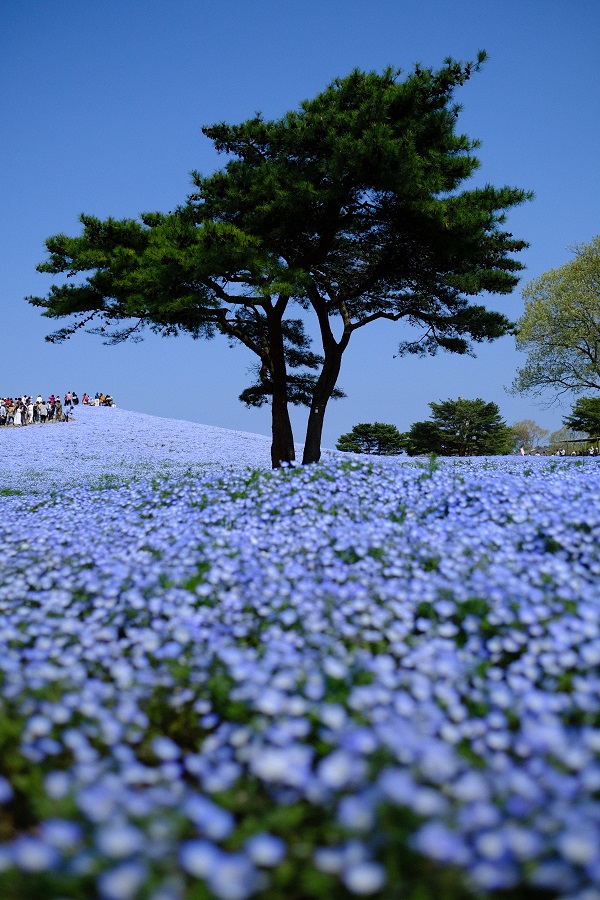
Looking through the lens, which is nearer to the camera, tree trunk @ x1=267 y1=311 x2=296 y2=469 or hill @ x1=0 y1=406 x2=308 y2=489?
tree trunk @ x1=267 y1=311 x2=296 y2=469

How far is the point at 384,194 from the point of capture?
47.8 feet

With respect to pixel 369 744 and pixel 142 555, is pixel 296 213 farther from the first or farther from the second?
pixel 369 744

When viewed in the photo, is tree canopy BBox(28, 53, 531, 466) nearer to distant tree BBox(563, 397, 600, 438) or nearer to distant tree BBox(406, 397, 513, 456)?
distant tree BBox(563, 397, 600, 438)

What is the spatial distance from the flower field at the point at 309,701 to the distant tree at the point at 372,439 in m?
35.2

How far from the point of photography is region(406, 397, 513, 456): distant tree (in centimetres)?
4409

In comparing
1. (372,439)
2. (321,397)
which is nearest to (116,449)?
(321,397)

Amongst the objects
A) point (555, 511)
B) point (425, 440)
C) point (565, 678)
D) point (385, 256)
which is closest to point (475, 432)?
point (425, 440)

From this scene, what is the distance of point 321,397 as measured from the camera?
17094mm

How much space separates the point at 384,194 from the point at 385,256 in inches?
69.8

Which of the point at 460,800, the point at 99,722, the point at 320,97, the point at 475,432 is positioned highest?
the point at 320,97

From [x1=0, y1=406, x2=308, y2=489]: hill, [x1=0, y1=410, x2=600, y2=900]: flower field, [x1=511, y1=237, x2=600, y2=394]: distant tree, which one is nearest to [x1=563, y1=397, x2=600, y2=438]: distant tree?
[x1=511, y1=237, x2=600, y2=394]: distant tree

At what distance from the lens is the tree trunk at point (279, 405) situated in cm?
1683

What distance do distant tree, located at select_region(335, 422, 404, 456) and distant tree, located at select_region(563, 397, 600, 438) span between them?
1161 centimetres

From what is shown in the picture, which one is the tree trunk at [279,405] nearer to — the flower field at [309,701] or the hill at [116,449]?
the hill at [116,449]
